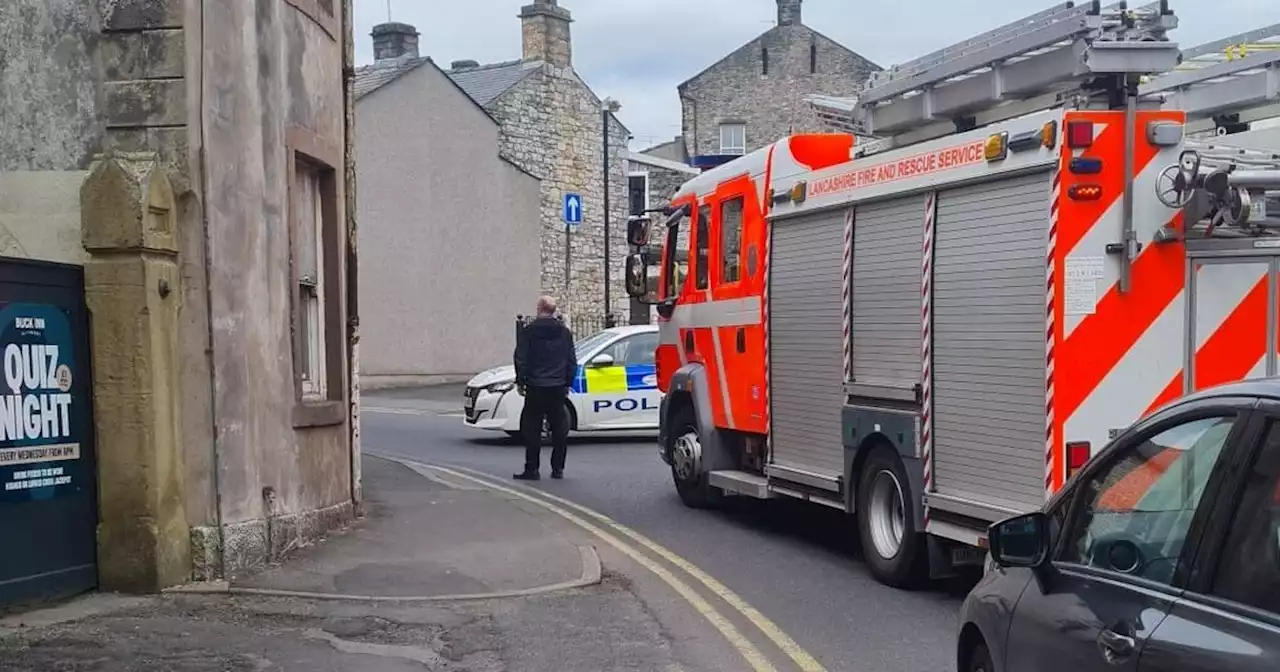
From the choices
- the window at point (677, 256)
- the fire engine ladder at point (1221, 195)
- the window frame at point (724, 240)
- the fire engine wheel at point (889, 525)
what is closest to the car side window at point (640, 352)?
the window at point (677, 256)

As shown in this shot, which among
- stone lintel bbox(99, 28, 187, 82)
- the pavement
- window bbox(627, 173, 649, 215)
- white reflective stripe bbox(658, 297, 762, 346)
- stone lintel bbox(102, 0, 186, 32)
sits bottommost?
the pavement

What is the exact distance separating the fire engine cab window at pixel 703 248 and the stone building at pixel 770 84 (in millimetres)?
36323

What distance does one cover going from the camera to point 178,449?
7930mm

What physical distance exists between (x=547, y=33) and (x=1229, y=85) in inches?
1099

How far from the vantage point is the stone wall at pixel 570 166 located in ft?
112

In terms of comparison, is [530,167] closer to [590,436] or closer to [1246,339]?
[590,436]

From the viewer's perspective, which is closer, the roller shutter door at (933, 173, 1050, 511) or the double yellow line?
the double yellow line

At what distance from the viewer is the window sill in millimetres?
9391

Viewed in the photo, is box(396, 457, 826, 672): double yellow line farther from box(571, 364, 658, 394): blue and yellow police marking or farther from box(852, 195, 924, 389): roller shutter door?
box(571, 364, 658, 394): blue and yellow police marking

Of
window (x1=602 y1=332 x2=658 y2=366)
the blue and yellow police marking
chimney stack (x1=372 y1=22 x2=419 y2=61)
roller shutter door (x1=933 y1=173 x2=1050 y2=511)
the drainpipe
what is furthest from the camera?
chimney stack (x1=372 y1=22 x2=419 y2=61)

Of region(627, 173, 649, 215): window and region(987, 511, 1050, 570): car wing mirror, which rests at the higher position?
region(627, 173, 649, 215): window

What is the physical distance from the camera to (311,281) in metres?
10.3

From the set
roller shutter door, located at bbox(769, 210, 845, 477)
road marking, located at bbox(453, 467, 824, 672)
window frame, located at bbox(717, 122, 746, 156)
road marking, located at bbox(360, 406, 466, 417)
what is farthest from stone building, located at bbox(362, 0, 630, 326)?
roller shutter door, located at bbox(769, 210, 845, 477)

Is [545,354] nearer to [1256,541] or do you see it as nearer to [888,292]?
[888,292]
